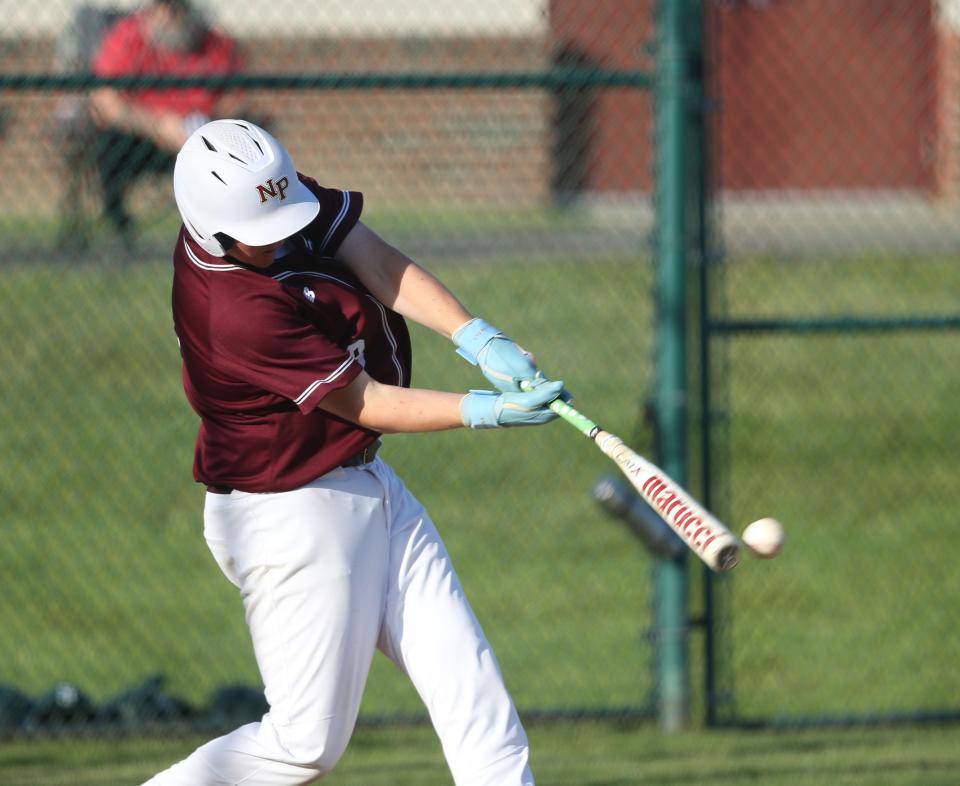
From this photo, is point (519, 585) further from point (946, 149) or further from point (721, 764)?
point (946, 149)

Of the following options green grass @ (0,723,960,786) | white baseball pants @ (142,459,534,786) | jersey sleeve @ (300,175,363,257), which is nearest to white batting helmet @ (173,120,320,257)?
jersey sleeve @ (300,175,363,257)

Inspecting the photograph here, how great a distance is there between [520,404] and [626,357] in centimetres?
534

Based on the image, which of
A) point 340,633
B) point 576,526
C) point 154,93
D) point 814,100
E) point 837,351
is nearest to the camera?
point 340,633

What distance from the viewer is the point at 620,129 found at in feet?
32.0

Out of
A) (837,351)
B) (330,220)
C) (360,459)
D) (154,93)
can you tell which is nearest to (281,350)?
(360,459)

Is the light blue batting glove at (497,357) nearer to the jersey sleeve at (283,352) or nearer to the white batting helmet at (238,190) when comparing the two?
the jersey sleeve at (283,352)

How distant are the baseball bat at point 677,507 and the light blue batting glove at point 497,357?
0.58 ft

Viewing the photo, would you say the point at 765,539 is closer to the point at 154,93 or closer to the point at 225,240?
the point at 225,240

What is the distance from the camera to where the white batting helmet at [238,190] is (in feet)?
10.9

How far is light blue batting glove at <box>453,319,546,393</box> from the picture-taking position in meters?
3.56

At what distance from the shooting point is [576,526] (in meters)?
7.56

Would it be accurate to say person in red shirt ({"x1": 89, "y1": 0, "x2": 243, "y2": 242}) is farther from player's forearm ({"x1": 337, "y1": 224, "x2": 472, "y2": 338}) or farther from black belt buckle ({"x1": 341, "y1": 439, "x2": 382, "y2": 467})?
black belt buckle ({"x1": 341, "y1": 439, "x2": 382, "y2": 467})

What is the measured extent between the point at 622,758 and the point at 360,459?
1.97m

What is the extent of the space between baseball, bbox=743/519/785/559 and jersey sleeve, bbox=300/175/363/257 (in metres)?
1.22
